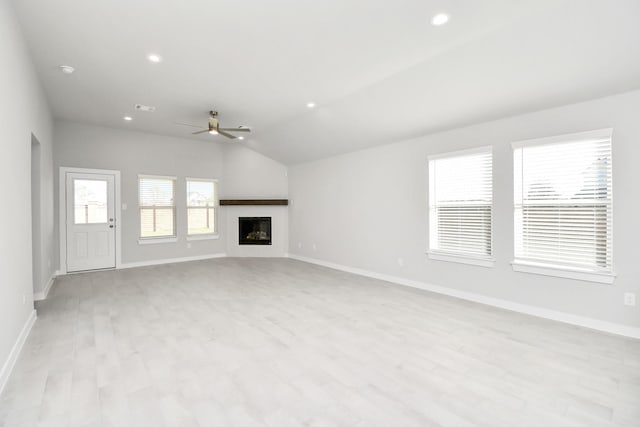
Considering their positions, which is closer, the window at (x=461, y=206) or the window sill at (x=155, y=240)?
the window at (x=461, y=206)

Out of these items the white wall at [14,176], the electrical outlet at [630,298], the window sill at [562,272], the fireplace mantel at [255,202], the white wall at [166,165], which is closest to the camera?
the white wall at [14,176]

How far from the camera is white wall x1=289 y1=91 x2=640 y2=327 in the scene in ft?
10.5

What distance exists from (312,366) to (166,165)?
20.9ft

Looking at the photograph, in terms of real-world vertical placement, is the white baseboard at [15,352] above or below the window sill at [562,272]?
below

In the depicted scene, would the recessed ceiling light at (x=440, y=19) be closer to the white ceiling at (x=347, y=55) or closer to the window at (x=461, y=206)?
the white ceiling at (x=347, y=55)

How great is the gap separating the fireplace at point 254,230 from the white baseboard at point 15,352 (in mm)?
4869

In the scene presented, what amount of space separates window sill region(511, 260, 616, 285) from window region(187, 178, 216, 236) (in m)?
6.74

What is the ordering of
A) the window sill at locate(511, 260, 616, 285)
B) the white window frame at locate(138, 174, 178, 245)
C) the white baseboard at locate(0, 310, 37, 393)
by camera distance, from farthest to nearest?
the white window frame at locate(138, 174, 178, 245), the window sill at locate(511, 260, 616, 285), the white baseboard at locate(0, 310, 37, 393)

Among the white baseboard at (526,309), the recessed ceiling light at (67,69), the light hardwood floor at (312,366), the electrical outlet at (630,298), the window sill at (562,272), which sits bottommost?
the light hardwood floor at (312,366)

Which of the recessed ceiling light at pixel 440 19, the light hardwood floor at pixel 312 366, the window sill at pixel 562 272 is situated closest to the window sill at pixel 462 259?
the window sill at pixel 562 272

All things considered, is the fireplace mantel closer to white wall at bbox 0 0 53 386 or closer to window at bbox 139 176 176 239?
window at bbox 139 176 176 239

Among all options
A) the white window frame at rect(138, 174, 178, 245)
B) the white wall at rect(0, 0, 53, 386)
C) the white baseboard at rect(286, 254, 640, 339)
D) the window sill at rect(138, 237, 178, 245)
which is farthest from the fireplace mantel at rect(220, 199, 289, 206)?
the white wall at rect(0, 0, 53, 386)

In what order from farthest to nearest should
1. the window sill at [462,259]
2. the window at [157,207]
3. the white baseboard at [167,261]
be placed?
1. the window at [157,207]
2. the white baseboard at [167,261]
3. the window sill at [462,259]

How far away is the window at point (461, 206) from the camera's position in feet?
14.2
